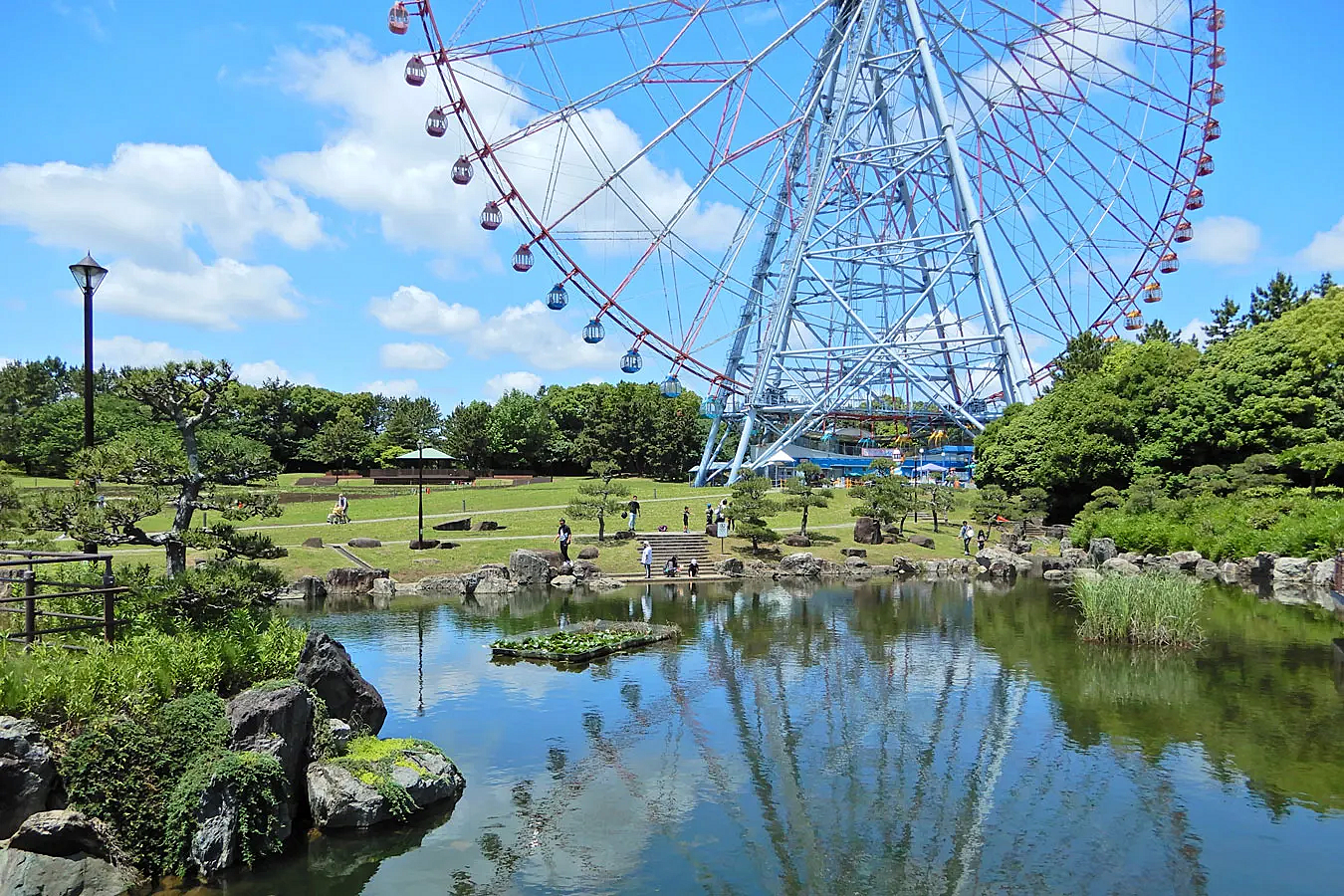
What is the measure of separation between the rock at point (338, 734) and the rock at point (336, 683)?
44 centimetres

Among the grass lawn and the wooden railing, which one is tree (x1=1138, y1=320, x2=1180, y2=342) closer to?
the grass lawn

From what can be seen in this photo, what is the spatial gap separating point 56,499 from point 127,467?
903mm

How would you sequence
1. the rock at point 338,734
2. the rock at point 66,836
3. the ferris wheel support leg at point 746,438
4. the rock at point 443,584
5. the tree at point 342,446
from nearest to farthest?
1. the rock at point 66,836
2. the rock at point 338,734
3. the rock at point 443,584
4. the ferris wheel support leg at point 746,438
5. the tree at point 342,446

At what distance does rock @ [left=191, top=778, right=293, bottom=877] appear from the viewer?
30.9 ft

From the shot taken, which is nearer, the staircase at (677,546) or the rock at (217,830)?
the rock at (217,830)

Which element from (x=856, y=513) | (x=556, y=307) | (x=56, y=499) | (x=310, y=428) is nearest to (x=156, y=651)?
(x=56, y=499)

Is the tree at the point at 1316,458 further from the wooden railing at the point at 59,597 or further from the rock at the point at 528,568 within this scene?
the wooden railing at the point at 59,597

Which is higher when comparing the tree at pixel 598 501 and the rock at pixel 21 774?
A: the tree at pixel 598 501

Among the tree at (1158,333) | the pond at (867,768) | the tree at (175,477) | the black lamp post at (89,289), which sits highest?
the tree at (1158,333)

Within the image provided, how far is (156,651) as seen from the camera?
1098 centimetres

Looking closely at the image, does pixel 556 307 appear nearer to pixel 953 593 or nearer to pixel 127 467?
pixel 953 593

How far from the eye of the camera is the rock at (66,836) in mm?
8609

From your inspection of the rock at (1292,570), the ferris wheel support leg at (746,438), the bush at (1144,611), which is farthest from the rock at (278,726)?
the ferris wheel support leg at (746,438)

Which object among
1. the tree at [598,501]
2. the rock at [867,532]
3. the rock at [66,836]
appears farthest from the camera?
the rock at [867,532]
